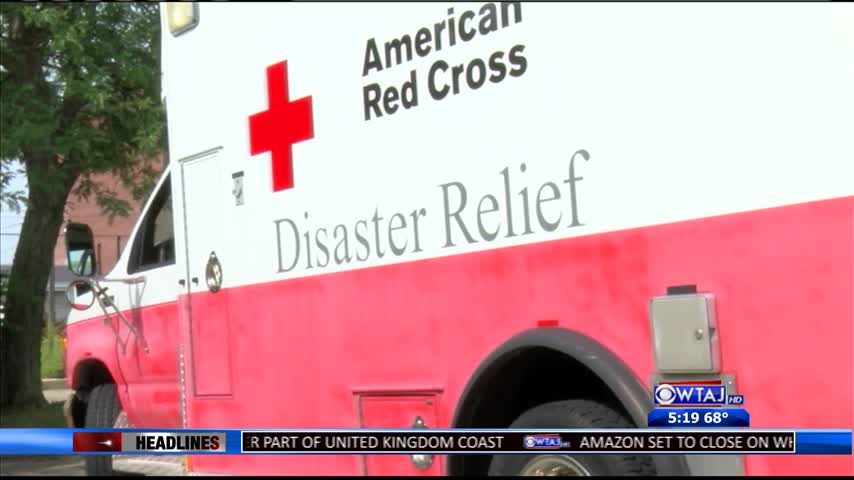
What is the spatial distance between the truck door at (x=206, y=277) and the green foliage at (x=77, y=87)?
7.76 meters

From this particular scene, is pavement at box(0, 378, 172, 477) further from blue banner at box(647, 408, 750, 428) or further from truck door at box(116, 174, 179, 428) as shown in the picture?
blue banner at box(647, 408, 750, 428)

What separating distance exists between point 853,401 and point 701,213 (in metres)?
0.70

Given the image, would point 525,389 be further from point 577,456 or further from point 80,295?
point 80,295

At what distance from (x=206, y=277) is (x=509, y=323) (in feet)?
7.16

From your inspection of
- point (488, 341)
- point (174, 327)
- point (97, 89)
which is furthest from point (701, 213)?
point (97, 89)

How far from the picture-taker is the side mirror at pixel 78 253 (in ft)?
24.2

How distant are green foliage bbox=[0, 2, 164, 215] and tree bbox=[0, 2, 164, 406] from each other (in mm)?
13

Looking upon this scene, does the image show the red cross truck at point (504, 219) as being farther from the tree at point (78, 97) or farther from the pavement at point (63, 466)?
the tree at point (78, 97)

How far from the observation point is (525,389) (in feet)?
14.3

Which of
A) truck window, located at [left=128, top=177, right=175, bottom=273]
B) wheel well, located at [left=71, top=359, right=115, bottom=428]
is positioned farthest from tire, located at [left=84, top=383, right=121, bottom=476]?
truck window, located at [left=128, top=177, right=175, bottom=273]

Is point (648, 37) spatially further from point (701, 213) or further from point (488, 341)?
point (488, 341)

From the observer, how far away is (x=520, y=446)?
9.03 feet

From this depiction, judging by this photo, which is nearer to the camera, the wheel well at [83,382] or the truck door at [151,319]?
the truck door at [151,319]

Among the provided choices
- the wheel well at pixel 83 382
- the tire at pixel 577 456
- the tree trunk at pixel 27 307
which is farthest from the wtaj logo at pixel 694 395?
the tree trunk at pixel 27 307
